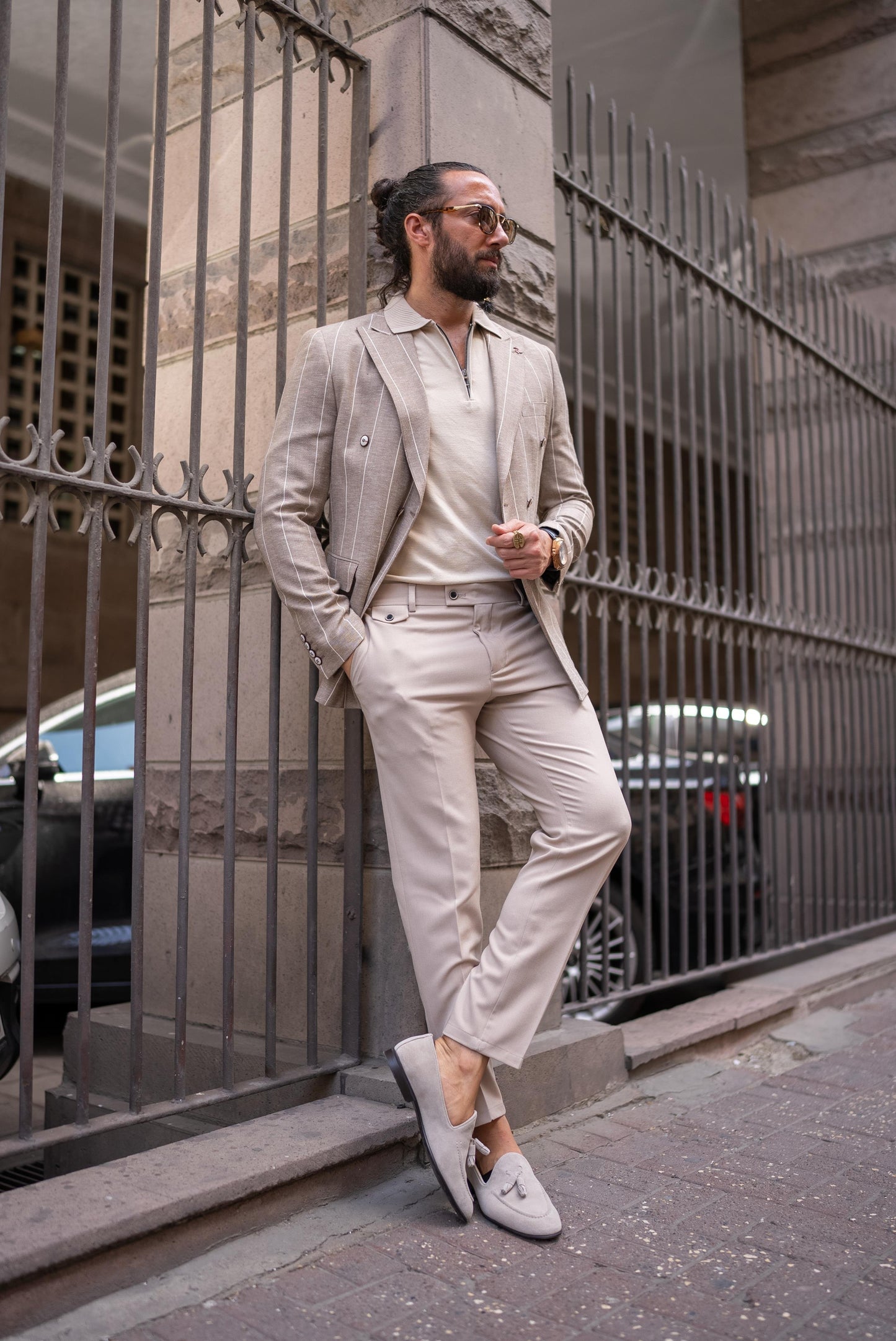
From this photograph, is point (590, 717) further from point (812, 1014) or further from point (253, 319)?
point (812, 1014)

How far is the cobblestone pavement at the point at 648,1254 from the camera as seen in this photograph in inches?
83.7

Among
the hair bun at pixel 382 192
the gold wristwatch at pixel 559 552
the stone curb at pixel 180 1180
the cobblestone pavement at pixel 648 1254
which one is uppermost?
the hair bun at pixel 382 192

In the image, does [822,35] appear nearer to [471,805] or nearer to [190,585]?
[190,585]

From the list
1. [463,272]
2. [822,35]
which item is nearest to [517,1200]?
[463,272]

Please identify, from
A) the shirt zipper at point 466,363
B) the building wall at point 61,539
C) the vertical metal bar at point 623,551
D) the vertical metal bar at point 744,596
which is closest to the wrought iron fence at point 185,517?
the shirt zipper at point 466,363

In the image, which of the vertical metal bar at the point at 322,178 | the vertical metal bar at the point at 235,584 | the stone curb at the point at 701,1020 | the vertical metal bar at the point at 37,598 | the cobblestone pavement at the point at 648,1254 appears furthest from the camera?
the stone curb at the point at 701,1020

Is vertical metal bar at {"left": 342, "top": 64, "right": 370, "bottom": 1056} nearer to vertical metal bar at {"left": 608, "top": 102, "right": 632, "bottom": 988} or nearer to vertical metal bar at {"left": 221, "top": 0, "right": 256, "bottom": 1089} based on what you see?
vertical metal bar at {"left": 221, "top": 0, "right": 256, "bottom": 1089}

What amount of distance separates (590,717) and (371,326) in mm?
1082

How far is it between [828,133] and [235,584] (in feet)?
20.2

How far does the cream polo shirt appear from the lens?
2.81 meters

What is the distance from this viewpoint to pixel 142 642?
2.77 meters

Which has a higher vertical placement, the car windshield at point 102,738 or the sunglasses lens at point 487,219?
the sunglasses lens at point 487,219

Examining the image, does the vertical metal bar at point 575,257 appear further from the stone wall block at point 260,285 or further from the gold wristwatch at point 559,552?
the gold wristwatch at point 559,552

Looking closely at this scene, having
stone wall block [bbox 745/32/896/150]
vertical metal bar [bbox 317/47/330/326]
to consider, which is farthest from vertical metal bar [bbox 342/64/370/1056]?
stone wall block [bbox 745/32/896/150]
